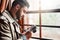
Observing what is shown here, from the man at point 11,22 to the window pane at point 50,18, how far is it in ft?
0.85

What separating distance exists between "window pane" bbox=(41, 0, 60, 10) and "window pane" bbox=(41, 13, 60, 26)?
3.3 inches

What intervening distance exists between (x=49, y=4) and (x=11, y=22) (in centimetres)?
51

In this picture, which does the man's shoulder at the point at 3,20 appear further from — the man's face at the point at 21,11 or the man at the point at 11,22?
the man's face at the point at 21,11

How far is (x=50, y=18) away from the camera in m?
1.64

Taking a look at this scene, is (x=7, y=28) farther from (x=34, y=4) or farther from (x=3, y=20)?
(x=34, y=4)

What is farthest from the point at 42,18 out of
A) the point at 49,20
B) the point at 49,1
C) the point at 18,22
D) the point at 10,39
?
the point at 10,39

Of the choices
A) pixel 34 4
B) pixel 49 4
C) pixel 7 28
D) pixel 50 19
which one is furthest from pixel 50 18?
pixel 7 28

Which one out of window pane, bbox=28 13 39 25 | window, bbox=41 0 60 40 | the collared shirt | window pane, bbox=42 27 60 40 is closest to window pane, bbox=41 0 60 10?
window, bbox=41 0 60 40

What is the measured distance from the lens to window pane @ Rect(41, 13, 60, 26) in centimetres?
160

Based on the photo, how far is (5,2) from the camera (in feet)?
5.89

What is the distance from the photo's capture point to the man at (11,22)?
1593mm

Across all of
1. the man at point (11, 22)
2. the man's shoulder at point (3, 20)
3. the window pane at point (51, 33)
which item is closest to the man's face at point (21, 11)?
the man at point (11, 22)

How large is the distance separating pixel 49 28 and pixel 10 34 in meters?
0.47

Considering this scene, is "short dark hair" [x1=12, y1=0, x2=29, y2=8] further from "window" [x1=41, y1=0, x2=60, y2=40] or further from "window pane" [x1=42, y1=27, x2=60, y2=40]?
"window pane" [x1=42, y1=27, x2=60, y2=40]
